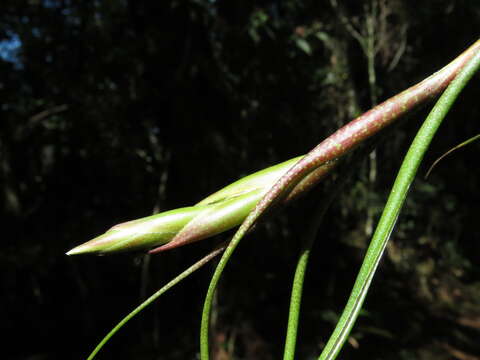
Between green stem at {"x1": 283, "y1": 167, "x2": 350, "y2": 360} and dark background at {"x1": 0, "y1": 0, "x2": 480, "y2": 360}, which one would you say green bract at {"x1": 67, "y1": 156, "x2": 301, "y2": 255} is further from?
dark background at {"x1": 0, "y1": 0, "x2": 480, "y2": 360}

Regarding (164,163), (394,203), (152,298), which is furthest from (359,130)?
(164,163)

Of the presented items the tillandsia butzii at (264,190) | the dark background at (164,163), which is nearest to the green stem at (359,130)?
the tillandsia butzii at (264,190)

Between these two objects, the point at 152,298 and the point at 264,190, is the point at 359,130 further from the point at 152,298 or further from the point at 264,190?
the point at 152,298

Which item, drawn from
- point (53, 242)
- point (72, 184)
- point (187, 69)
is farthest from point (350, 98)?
point (53, 242)

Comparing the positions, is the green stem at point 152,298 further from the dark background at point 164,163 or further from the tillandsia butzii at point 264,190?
the dark background at point 164,163

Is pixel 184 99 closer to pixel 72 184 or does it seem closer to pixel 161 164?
pixel 161 164

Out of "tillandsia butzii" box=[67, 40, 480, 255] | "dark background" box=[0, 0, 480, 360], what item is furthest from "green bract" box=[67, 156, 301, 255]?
"dark background" box=[0, 0, 480, 360]
